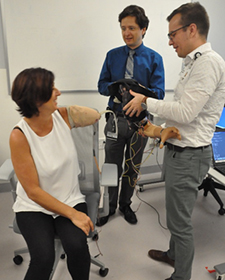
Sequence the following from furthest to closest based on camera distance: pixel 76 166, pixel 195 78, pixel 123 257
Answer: pixel 123 257 < pixel 76 166 < pixel 195 78

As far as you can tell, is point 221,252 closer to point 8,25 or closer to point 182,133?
point 182,133

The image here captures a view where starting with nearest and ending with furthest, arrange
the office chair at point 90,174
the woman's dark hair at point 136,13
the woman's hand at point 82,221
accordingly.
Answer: the woman's hand at point 82,221
the office chair at point 90,174
the woman's dark hair at point 136,13

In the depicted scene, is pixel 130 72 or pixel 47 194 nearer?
pixel 47 194

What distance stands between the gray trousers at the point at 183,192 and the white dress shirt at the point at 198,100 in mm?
73

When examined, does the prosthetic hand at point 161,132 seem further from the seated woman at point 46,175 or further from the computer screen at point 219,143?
the computer screen at point 219,143

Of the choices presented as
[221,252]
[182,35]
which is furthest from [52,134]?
[221,252]

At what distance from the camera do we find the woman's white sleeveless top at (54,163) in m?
1.17

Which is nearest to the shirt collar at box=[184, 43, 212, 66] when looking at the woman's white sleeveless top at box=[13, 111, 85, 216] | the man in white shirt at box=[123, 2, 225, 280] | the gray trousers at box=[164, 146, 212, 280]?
the man in white shirt at box=[123, 2, 225, 280]

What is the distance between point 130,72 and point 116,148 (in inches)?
23.3

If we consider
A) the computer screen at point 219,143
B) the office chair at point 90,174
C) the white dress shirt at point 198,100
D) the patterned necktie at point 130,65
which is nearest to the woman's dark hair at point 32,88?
the office chair at point 90,174

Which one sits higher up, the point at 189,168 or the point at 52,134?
the point at 52,134

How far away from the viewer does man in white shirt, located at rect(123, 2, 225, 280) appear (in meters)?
1.05

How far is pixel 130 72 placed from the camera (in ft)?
5.79

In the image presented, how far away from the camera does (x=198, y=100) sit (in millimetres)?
1037
